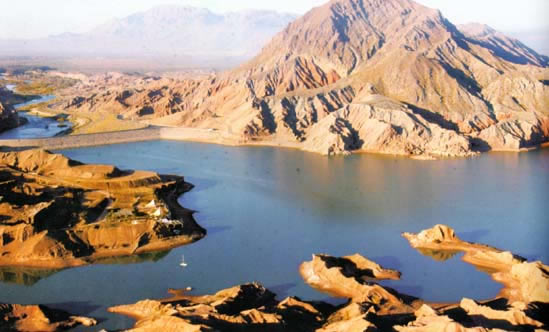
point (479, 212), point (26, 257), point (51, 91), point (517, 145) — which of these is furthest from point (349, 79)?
point (51, 91)

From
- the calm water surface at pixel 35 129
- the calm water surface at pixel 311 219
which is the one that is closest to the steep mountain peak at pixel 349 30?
the calm water surface at pixel 311 219

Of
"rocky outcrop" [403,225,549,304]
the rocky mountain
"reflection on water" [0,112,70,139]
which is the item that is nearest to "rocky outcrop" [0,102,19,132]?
"reflection on water" [0,112,70,139]

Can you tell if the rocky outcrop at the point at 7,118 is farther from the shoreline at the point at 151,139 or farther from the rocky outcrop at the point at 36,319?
the rocky outcrop at the point at 36,319

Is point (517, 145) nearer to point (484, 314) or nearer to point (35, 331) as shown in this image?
point (484, 314)

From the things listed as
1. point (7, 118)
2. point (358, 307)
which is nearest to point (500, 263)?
point (358, 307)

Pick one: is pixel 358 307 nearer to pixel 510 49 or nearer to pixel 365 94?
pixel 365 94
